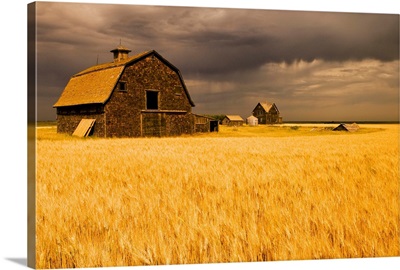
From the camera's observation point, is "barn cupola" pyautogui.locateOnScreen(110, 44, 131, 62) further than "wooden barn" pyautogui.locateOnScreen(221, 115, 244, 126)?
No

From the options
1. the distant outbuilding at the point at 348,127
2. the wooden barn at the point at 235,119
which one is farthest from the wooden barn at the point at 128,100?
the distant outbuilding at the point at 348,127

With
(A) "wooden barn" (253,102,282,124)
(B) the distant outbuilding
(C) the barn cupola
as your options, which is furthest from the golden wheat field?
(C) the barn cupola

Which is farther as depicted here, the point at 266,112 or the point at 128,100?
the point at 128,100

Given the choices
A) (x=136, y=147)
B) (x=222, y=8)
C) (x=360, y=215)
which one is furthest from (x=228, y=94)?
(x=360, y=215)

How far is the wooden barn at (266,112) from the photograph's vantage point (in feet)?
23.0

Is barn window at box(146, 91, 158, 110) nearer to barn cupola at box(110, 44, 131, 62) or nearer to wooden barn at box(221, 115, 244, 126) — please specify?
wooden barn at box(221, 115, 244, 126)

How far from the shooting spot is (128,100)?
1009 cm

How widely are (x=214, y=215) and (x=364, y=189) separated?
2.09 meters

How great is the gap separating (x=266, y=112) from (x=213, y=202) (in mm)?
2135

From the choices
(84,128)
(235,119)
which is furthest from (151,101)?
(235,119)

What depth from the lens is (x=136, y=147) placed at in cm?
782

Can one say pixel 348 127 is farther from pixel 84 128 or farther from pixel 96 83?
pixel 96 83

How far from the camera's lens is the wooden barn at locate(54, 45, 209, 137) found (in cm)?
713

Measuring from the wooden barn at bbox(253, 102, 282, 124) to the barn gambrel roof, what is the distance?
3.00ft
